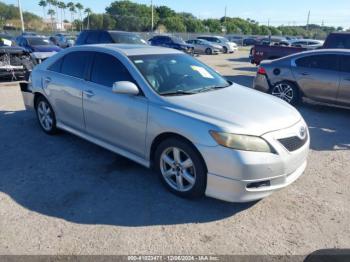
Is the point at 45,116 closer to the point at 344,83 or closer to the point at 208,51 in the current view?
the point at 344,83

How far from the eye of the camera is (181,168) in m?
Answer: 3.59

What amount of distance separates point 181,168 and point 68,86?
2.32 m

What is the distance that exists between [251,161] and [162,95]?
1308 mm

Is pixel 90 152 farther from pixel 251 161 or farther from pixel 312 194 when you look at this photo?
pixel 312 194

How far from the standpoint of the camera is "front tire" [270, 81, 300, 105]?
25.9ft

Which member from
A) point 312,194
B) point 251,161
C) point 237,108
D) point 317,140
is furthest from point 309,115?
point 251,161

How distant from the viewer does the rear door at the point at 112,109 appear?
3881mm

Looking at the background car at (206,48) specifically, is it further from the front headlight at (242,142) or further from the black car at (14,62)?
the front headlight at (242,142)

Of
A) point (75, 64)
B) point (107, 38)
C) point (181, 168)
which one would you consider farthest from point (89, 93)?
point (107, 38)

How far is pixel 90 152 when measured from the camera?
4953mm

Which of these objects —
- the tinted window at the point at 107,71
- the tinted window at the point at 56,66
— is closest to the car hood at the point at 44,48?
the tinted window at the point at 56,66

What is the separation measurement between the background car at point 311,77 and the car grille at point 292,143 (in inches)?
169

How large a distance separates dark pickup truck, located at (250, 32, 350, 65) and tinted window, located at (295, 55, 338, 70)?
4.35m

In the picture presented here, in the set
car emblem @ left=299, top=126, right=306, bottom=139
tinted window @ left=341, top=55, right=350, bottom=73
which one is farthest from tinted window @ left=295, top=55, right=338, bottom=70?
car emblem @ left=299, top=126, right=306, bottom=139
